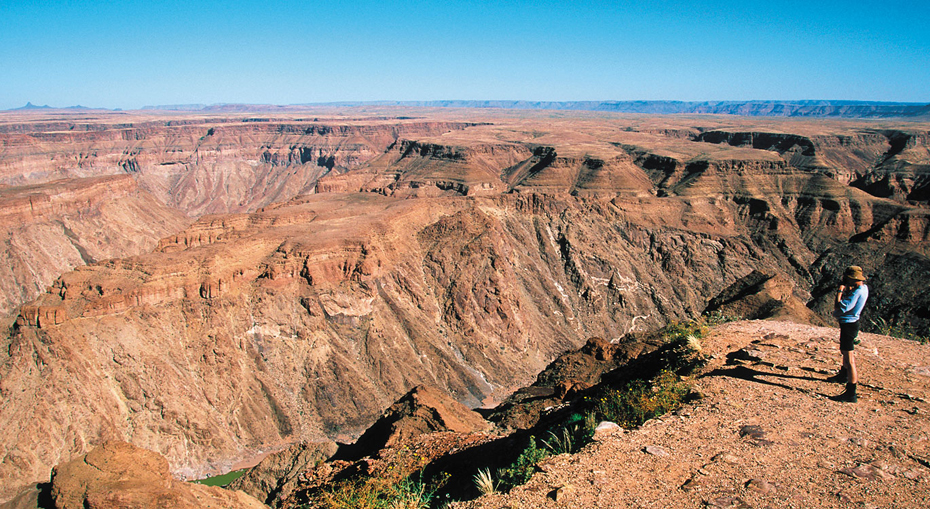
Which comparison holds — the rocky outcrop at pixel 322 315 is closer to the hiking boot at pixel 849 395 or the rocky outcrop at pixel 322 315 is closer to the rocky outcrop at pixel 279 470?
the rocky outcrop at pixel 279 470

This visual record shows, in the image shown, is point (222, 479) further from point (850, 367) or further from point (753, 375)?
point (850, 367)

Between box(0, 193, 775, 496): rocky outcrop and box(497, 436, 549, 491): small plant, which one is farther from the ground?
box(497, 436, 549, 491): small plant

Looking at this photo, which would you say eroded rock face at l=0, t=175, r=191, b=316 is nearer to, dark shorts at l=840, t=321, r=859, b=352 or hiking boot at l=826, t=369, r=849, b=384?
hiking boot at l=826, t=369, r=849, b=384

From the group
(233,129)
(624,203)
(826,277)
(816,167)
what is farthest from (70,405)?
(233,129)

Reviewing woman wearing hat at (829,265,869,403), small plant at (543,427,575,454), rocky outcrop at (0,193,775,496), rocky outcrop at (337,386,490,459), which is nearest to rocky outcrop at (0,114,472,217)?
rocky outcrop at (0,193,775,496)

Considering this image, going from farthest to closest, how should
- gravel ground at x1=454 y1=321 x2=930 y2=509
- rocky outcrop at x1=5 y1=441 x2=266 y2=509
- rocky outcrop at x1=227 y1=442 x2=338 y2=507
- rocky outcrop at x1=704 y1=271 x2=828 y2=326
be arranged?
1. rocky outcrop at x1=704 y1=271 x2=828 y2=326
2. rocky outcrop at x1=227 y1=442 x2=338 y2=507
3. rocky outcrop at x1=5 y1=441 x2=266 y2=509
4. gravel ground at x1=454 y1=321 x2=930 y2=509

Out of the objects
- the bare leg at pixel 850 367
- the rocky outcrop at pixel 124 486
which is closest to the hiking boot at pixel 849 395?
the bare leg at pixel 850 367

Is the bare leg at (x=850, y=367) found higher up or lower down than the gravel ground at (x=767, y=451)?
higher up
